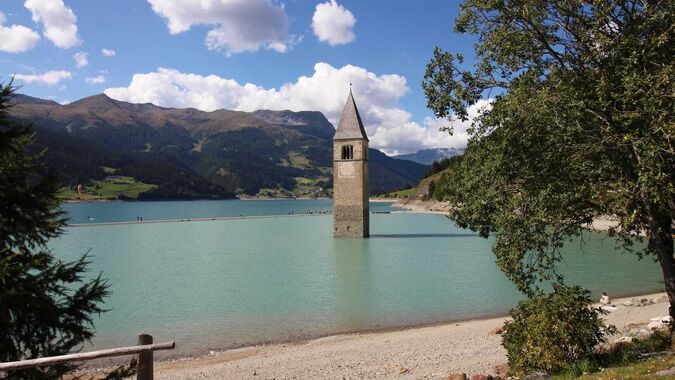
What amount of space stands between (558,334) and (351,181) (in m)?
48.5

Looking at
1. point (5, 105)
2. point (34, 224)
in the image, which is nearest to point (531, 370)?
point (34, 224)

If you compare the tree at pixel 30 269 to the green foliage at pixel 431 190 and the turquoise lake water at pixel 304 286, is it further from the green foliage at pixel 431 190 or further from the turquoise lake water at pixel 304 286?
the green foliage at pixel 431 190

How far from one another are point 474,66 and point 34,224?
10708 millimetres

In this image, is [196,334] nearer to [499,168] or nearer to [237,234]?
[499,168]

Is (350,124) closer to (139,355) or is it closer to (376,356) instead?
(376,356)

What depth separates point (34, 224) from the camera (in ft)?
28.8

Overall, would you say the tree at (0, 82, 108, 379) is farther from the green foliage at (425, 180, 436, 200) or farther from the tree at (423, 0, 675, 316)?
the green foliage at (425, 180, 436, 200)

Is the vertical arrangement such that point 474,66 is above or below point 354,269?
above

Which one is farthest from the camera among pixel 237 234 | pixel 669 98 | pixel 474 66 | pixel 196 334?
pixel 237 234

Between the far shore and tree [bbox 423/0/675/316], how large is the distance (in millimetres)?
4350

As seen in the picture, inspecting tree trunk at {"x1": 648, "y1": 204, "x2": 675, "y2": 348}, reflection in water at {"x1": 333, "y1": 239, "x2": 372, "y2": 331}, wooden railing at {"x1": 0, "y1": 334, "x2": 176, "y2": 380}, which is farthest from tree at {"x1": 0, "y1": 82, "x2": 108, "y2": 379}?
reflection in water at {"x1": 333, "y1": 239, "x2": 372, "y2": 331}

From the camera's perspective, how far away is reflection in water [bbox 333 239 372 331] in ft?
73.0

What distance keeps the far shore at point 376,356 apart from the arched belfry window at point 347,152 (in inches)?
1574

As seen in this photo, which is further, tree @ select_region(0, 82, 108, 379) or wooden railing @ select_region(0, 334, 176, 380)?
tree @ select_region(0, 82, 108, 379)
